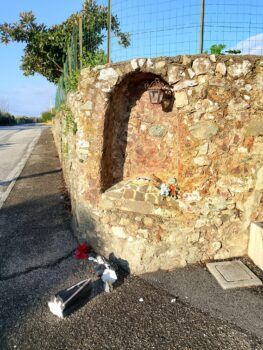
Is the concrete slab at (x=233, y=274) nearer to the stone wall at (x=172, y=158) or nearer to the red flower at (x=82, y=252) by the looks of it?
the stone wall at (x=172, y=158)

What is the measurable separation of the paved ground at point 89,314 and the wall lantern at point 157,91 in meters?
2.46

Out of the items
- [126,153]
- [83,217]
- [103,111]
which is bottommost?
[83,217]

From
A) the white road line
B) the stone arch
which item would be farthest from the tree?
the stone arch

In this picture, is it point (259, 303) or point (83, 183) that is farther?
point (83, 183)

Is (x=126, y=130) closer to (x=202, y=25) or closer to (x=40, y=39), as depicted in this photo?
(x=202, y=25)

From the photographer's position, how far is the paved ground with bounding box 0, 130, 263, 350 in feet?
9.19

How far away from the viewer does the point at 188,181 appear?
12.7ft

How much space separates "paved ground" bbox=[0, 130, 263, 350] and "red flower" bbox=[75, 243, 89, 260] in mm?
109

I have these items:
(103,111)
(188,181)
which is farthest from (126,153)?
(188,181)

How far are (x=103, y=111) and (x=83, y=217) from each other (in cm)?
172

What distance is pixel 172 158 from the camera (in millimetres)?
4191

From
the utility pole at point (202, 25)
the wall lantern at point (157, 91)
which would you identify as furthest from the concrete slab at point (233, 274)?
the utility pole at point (202, 25)

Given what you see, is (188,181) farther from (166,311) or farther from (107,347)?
(107,347)

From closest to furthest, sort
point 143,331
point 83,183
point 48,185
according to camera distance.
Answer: point 143,331
point 83,183
point 48,185
